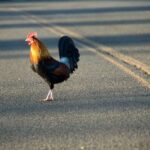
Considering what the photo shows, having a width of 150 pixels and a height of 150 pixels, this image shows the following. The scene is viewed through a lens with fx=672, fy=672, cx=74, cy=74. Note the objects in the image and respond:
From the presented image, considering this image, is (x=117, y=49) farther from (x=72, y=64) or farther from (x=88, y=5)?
(x=88, y=5)

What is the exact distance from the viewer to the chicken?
30.0 feet

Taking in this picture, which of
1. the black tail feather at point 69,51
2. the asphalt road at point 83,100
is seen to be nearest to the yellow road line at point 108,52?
the asphalt road at point 83,100

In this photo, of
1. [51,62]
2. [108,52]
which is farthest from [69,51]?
[108,52]

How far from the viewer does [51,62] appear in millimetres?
9188

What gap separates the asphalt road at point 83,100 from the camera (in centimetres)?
725

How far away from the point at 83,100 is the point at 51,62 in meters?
0.71

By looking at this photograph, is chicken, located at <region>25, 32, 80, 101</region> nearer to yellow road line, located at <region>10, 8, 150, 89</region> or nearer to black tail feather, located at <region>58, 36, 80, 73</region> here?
black tail feather, located at <region>58, 36, 80, 73</region>

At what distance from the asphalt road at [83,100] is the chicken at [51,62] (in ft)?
1.21

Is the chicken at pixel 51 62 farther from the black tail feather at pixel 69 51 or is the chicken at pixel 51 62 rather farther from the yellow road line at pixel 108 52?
the yellow road line at pixel 108 52

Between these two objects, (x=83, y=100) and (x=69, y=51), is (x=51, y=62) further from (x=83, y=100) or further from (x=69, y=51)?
A: (x=83, y=100)

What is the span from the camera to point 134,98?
30.8 ft

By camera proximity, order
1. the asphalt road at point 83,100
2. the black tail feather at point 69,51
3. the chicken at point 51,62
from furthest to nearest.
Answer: the black tail feather at point 69,51 < the chicken at point 51,62 < the asphalt road at point 83,100

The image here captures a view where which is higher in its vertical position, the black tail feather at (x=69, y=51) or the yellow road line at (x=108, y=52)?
the black tail feather at (x=69, y=51)

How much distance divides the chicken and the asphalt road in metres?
0.37
